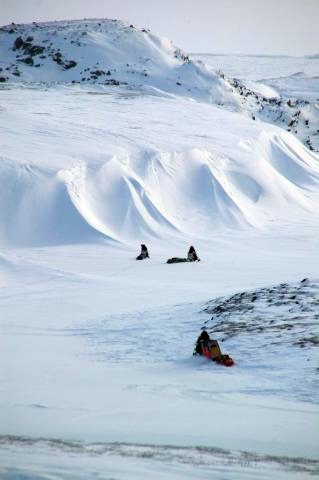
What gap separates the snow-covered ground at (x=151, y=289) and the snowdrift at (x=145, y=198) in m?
0.08

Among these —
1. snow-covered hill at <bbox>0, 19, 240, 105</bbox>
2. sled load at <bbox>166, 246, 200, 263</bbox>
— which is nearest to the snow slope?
sled load at <bbox>166, 246, 200, 263</bbox>

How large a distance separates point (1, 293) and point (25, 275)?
2.05m

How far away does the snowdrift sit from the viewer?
74.0ft

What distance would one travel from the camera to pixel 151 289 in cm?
1567

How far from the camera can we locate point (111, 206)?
2445 centimetres

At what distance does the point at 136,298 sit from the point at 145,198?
35.5 ft

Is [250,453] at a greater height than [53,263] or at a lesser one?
lesser

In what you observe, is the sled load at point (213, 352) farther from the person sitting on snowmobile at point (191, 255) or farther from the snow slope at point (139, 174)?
the snow slope at point (139, 174)

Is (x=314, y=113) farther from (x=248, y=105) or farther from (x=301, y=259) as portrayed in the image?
(x=301, y=259)

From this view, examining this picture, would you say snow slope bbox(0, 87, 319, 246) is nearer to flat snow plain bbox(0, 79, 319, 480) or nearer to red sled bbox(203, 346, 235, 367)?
flat snow plain bbox(0, 79, 319, 480)

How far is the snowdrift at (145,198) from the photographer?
22.5 meters

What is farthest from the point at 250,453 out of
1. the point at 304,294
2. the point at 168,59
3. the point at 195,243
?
the point at 168,59

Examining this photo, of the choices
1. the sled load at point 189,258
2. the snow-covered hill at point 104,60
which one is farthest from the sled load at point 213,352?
the snow-covered hill at point 104,60

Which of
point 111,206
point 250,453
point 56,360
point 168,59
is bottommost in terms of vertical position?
point 250,453
